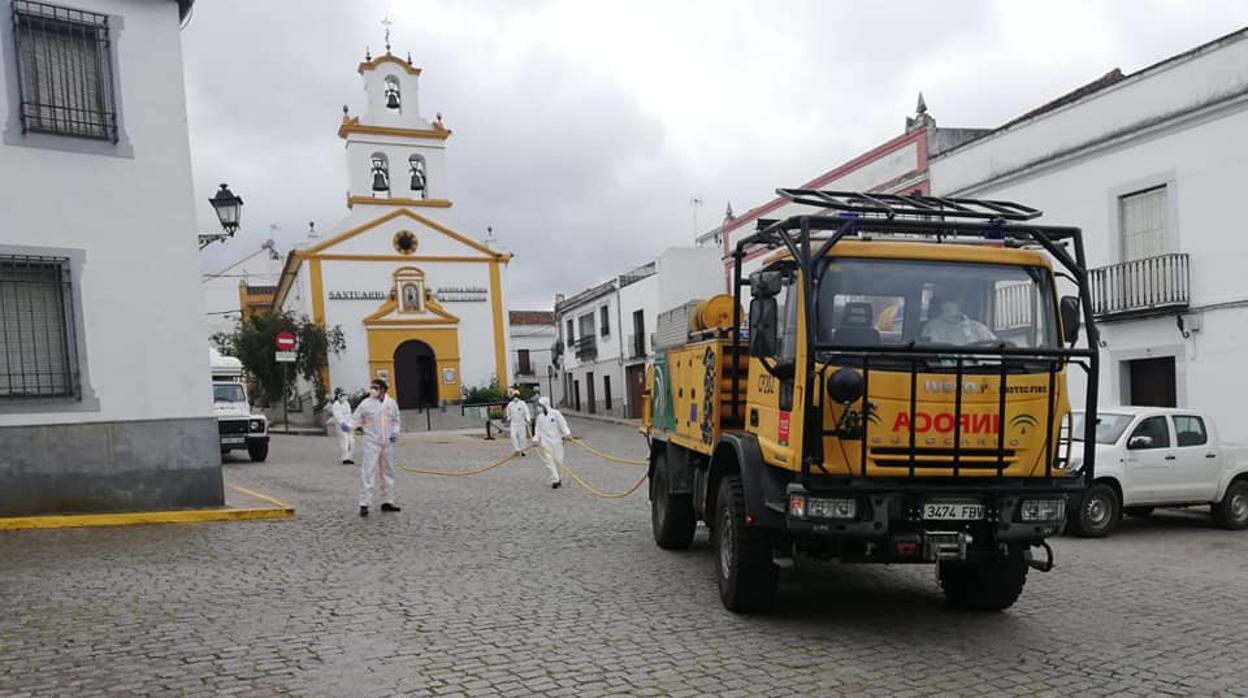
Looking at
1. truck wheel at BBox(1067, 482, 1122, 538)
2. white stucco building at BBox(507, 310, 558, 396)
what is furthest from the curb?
white stucco building at BBox(507, 310, 558, 396)

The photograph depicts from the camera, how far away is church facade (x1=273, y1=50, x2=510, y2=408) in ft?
119

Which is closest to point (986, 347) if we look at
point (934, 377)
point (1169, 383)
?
point (934, 377)

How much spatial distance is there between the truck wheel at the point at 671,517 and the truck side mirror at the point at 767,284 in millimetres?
3068

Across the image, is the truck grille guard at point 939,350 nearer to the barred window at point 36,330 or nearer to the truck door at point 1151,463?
the truck door at point 1151,463

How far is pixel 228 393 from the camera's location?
20016 mm

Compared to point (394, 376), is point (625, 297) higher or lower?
higher

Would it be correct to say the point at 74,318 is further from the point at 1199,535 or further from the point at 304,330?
the point at 304,330

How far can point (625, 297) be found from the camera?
38969mm

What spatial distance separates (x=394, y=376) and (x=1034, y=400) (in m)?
33.5

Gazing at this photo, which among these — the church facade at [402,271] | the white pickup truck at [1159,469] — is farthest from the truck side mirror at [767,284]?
the church facade at [402,271]

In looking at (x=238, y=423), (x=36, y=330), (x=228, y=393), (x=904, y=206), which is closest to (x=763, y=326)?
(x=904, y=206)

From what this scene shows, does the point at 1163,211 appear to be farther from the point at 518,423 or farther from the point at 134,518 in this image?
the point at 134,518

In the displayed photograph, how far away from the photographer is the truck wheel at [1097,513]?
408 inches

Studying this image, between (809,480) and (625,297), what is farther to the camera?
(625,297)
